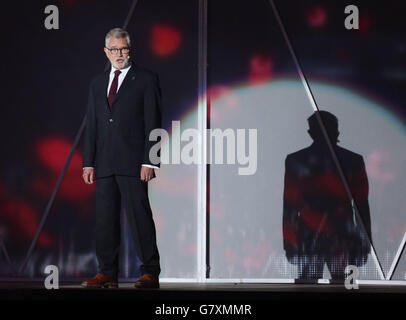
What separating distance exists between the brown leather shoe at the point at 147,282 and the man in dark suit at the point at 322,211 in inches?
69.1

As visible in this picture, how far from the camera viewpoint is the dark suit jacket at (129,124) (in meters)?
5.56

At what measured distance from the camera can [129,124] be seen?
559 cm

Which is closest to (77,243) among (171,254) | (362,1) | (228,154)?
(171,254)

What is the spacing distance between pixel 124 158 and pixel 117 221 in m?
0.43

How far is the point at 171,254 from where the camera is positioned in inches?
271

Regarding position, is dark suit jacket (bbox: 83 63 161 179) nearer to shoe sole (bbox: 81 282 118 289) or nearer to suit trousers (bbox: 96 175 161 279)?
suit trousers (bbox: 96 175 161 279)

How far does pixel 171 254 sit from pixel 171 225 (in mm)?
226

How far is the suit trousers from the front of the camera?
5.48 m

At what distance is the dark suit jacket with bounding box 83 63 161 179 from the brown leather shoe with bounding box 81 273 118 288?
25.7 inches

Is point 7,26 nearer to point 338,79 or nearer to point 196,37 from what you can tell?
point 196,37

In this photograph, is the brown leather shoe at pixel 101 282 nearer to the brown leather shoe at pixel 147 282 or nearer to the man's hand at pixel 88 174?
the brown leather shoe at pixel 147 282

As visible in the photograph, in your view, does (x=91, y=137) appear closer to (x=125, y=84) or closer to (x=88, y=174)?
(x=88, y=174)
